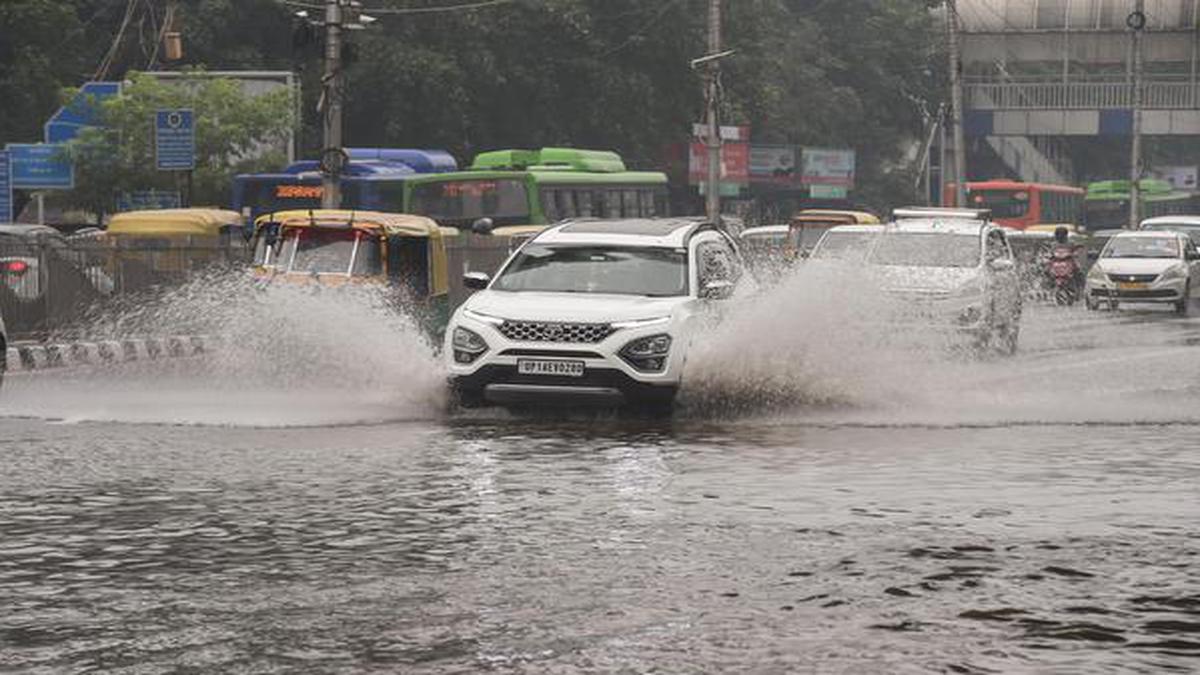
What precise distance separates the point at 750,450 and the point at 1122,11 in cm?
6517

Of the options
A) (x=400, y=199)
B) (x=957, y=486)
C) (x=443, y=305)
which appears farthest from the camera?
(x=400, y=199)

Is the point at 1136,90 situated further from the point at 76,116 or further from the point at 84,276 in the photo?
the point at 84,276

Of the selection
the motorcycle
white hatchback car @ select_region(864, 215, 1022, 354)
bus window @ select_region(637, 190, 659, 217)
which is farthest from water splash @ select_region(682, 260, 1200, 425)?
the motorcycle

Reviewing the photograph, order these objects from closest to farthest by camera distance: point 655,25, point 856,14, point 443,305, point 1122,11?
1. point 443,305
2. point 655,25
3. point 1122,11
4. point 856,14

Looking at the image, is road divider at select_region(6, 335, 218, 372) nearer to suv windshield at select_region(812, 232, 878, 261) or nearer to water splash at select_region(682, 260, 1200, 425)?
suv windshield at select_region(812, 232, 878, 261)

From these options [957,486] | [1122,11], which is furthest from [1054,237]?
[957,486]

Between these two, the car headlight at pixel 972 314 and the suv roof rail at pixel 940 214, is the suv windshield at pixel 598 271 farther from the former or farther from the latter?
the suv roof rail at pixel 940 214

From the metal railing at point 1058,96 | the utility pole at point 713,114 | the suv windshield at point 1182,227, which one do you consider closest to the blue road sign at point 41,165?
the utility pole at point 713,114

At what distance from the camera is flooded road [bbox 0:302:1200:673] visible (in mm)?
8211

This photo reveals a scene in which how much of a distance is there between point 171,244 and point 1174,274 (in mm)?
21102

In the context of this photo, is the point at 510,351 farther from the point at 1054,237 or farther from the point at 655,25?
the point at 655,25

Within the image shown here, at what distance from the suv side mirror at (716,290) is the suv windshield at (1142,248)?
28.5 m

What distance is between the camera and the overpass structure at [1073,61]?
257 ft

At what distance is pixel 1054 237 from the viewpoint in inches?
2221
